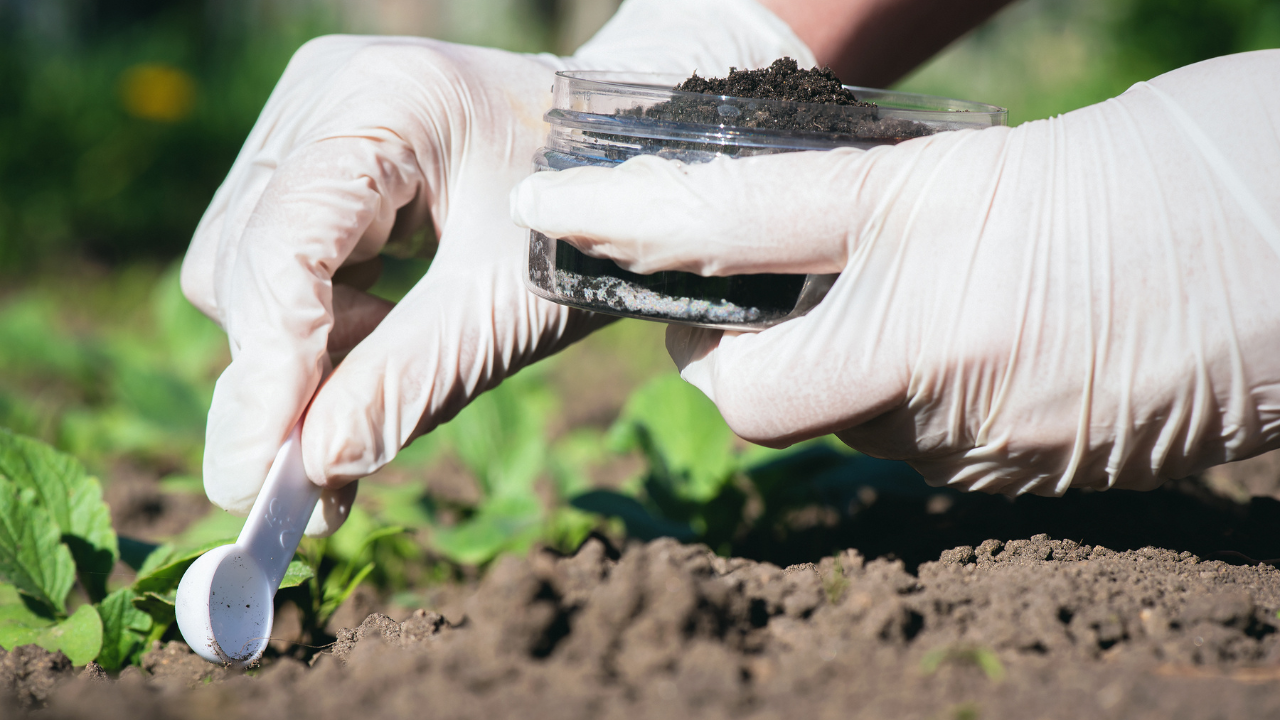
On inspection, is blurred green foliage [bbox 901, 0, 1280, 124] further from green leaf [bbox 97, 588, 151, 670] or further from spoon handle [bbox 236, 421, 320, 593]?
green leaf [bbox 97, 588, 151, 670]

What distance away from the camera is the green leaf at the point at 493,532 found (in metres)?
1.50

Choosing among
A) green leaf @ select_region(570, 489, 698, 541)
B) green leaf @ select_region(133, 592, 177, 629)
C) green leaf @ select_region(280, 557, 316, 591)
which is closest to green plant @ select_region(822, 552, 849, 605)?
green leaf @ select_region(570, 489, 698, 541)

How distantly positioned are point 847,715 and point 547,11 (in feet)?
25.8

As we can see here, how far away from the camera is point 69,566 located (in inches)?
47.4

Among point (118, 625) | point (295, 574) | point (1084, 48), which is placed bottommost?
point (118, 625)

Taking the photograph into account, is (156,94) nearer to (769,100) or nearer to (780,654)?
(769,100)

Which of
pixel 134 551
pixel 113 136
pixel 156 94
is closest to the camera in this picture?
pixel 134 551

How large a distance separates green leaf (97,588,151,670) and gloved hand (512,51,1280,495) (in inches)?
29.7

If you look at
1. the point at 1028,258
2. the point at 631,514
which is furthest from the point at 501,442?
the point at 1028,258

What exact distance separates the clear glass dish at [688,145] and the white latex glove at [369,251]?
20cm

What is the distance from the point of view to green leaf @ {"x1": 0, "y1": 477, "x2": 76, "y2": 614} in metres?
1.19

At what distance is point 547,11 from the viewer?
25.2 ft

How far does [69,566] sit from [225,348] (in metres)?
2.08

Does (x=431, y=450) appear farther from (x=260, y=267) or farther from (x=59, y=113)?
(x=59, y=113)
